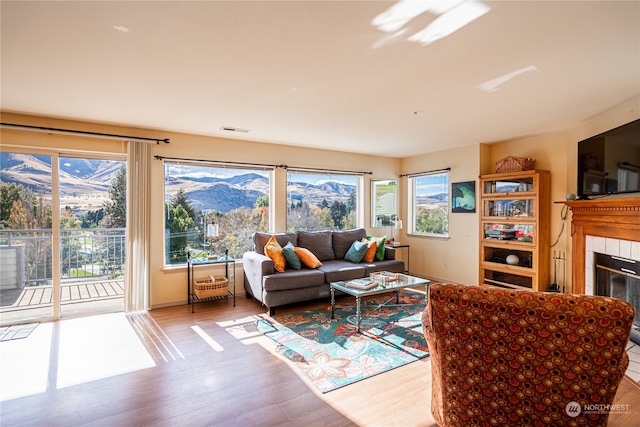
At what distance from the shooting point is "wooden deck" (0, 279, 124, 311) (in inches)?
146

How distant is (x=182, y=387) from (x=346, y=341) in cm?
151

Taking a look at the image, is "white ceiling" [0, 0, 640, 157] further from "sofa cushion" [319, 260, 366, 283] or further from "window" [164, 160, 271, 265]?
"sofa cushion" [319, 260, 366, 283]

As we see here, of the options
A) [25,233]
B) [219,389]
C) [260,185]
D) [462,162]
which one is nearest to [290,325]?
[219,389]

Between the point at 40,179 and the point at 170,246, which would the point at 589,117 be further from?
the point at 40,179

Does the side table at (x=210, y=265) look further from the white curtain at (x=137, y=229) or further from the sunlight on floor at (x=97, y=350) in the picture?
the sunlight on floor at (x=97, y=350)

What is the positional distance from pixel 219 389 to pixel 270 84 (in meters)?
2.44

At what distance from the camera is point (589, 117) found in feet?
12.4

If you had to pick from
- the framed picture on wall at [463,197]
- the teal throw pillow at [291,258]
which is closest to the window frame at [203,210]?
the teal throw pillow at [291,258]

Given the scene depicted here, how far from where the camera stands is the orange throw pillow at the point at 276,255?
4.29m

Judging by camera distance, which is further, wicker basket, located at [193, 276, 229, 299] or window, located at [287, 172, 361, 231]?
window, located at [287, 172, 361, 231]

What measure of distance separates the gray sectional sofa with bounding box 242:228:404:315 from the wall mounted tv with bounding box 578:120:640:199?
260cm

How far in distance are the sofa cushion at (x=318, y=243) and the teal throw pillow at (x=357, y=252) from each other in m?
0.34

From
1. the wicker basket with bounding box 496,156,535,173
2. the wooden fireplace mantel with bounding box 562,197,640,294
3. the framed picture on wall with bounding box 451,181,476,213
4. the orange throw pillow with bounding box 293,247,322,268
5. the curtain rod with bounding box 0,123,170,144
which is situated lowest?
the orange throw pillow with bounding box 293,247,322,268

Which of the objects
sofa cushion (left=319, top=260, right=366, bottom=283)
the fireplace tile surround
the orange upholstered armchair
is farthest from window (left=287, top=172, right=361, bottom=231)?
the orange upholstered armchair
